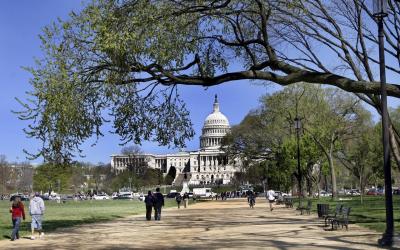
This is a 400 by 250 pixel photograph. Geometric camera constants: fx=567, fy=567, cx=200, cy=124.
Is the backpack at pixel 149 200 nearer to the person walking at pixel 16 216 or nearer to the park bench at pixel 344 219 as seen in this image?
the person walking at pixel 16 216

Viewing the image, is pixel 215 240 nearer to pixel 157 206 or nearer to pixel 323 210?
pixel 323 210

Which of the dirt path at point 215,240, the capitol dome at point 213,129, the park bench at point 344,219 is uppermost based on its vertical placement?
the capitol dome at point 213,129

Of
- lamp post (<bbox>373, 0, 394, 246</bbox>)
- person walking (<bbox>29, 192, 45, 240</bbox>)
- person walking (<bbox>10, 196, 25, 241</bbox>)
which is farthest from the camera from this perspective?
person walking (<bbox>29, 192, 45, 240</bbox>)

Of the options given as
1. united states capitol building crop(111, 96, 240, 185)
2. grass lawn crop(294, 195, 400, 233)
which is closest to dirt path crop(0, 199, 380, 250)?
grass lawn crop(294, 195, 400, 233)

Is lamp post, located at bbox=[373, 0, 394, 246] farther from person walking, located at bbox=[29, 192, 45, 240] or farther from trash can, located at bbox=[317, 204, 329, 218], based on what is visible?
person walking, located at bbox=[29, 192, 45, 240]

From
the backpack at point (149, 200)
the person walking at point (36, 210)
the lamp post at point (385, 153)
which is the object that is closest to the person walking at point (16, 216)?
the person walking at point (36, 210)

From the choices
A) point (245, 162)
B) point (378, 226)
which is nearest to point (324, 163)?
point (245, 162)

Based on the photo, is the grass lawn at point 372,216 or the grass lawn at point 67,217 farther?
Result: the grass lawn at point 67,217

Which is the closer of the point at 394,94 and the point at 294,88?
the point at 394,94

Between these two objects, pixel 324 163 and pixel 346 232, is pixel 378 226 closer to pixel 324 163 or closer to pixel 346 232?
pixel 346 232

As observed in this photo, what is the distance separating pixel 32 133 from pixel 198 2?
7887mm

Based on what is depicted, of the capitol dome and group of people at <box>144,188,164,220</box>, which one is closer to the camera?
group of people at <box>144,188,164,220</box>

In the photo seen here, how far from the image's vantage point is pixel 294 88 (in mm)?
59281

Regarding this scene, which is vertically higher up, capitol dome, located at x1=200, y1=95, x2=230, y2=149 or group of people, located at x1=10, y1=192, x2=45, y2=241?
capitol dome, located at x1=200, y1=95, x2=230, y2=149
